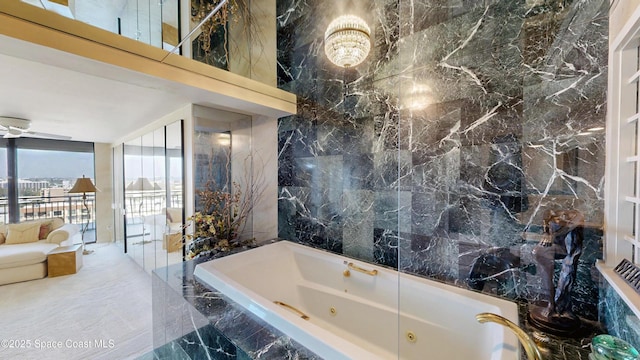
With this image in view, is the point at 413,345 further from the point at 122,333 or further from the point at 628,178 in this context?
the point at 122,333

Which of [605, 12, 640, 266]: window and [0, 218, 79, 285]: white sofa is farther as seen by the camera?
[0, 218, 79, 285]: white sofa

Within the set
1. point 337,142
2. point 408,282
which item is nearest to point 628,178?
point 408,282

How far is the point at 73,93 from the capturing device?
2092 millimetres

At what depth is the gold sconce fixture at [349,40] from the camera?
1866mm

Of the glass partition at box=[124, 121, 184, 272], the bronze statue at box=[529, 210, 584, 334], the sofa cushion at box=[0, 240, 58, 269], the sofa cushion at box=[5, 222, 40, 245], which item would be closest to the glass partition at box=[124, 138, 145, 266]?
the glass partition at box=[124, 121, 184, 272]

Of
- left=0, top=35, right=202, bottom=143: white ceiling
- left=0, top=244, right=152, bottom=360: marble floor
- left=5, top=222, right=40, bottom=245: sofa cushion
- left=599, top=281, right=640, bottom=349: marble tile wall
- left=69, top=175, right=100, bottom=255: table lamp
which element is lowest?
left=0, top=244, right=152, bottom=360: marble floor

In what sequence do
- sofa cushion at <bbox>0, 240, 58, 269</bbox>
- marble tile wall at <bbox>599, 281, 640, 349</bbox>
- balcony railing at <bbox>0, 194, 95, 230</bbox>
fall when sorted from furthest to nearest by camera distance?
balcony railing at <bbox>0, 194, 95, 230</bbox>, sofa cushion at <bbox>0, 240, 58, 269</bbox>, marble tile wall at <bbox>599, 281, 640, 349</bbox>

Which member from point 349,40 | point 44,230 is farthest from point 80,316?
point 349,40

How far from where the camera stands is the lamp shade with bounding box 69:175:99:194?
13.8ft

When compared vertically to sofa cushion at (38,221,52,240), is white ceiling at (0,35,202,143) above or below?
above

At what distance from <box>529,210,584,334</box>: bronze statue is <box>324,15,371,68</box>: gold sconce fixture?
175 centimetres

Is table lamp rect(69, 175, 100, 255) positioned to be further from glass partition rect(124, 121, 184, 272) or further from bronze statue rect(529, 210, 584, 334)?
bronze statue rect(529, 210, 584, 334)

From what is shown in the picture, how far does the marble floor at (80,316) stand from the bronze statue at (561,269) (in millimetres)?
2933

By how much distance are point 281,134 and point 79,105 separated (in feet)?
7.03
